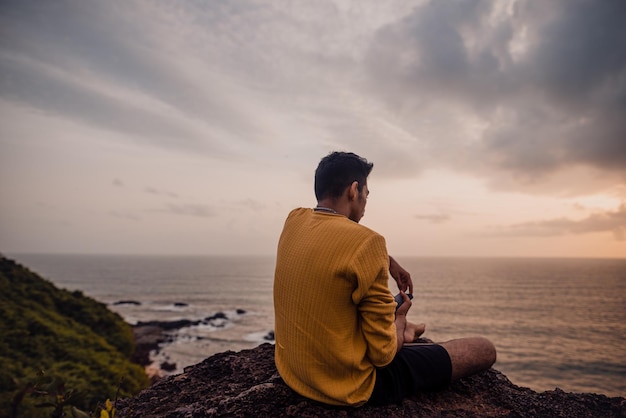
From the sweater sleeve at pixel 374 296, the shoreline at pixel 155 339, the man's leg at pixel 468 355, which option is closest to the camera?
the sweater sleeve at pixel 374 296

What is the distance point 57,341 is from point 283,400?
700 inches

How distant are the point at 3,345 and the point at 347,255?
55.2 ft

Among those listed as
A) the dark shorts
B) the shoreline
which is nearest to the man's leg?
the dark shorts

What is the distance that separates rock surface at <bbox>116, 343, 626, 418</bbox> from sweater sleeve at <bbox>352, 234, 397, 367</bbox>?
66 cm

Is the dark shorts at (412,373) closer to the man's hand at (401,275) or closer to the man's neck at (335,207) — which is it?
the man's hand at (401,275)

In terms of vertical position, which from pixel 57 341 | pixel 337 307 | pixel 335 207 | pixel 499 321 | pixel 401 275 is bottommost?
pixel 499 321

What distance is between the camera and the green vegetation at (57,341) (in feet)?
44.0

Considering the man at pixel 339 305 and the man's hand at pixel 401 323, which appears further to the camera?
the man's hand at pixel 401 323

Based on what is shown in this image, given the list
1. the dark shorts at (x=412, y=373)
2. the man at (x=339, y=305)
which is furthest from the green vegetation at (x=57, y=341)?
the dark shorts at (x=412, y=373)

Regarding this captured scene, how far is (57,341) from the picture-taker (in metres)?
16.7

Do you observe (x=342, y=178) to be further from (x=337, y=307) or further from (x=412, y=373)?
(x=412, y=373)

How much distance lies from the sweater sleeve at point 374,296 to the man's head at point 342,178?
18.7 inches

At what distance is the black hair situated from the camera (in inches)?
119

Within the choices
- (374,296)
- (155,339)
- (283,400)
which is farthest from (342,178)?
(155,339)
